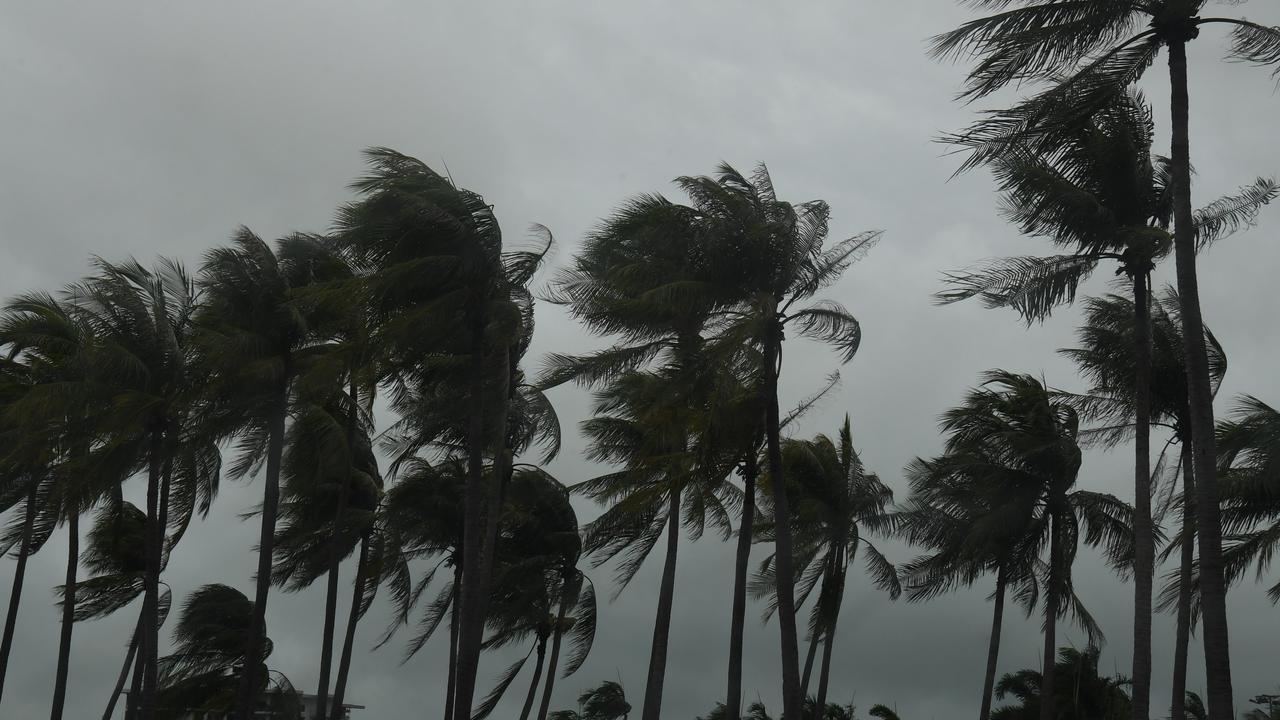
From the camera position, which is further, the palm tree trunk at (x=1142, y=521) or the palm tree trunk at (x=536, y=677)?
the palm tree trunk at (x=536, y=677)

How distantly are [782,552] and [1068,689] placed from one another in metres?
25.3

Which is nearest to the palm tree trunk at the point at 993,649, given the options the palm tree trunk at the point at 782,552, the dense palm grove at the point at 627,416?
the dense palm grove at the point at 627,416

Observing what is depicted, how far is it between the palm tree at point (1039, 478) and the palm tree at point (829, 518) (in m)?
2.93

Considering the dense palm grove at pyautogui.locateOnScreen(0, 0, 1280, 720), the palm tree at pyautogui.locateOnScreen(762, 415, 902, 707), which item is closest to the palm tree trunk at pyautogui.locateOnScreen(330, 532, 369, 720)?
the dense palm grove at pyautogui.locateOnScreen(0, 0, 1280, 720)

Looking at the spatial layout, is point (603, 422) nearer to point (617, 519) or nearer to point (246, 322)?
point (617, 519)

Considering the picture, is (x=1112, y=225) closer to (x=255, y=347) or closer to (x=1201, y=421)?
(x=1201, y=421)

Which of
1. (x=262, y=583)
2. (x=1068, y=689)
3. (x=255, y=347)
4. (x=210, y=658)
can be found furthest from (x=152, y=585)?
(x=1068, y=689)

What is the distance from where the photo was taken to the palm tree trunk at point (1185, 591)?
1805 centimetres

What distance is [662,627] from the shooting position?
24891mm

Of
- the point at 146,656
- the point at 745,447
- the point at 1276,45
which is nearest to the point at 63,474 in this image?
the point at 146,656

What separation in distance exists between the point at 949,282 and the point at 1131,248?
3933 millimetres

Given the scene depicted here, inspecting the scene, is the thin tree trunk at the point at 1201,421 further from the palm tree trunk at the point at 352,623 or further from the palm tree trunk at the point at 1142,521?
the palm tree trunk at the point at 352,623

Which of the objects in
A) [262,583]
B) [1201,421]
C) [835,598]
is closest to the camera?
[1201,421]

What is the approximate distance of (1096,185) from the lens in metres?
18.7
